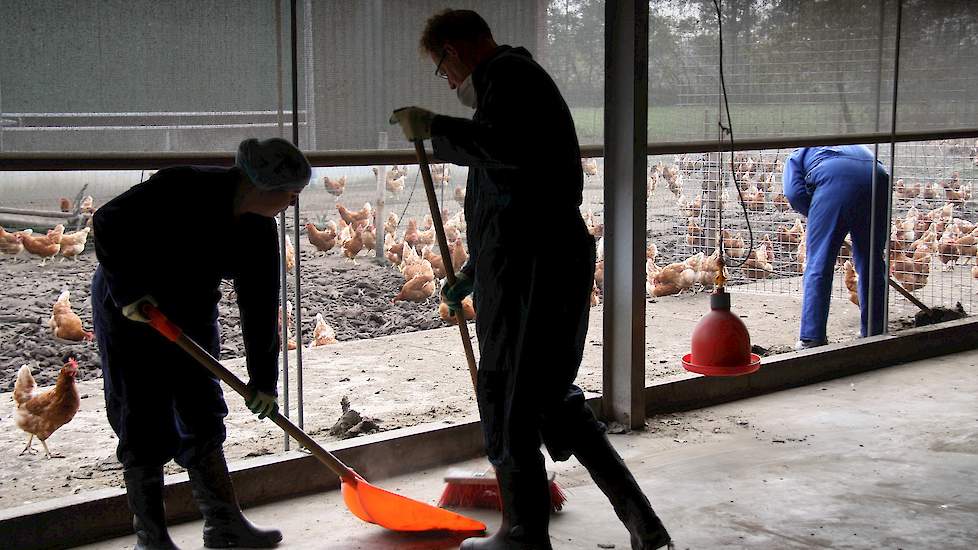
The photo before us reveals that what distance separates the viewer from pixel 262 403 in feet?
10.7

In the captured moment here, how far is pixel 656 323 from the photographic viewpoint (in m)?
7.35

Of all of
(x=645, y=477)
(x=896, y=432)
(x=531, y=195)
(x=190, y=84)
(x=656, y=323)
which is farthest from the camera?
(x=656, y=323)

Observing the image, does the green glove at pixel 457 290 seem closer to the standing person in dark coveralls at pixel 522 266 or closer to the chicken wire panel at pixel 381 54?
the standing person in dark coveralls at pixel 522 266

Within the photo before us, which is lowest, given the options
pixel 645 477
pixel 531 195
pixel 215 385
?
pixel 645 477

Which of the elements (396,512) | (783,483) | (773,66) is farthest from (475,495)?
(773,66)

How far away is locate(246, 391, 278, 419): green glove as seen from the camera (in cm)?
323

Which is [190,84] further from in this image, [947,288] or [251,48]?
[947,288]

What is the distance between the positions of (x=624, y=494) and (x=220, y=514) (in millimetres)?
1350

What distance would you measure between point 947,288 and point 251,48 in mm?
6803

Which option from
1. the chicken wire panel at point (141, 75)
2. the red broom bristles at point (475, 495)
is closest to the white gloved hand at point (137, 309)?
the chicken wire panel at point (141, 75)

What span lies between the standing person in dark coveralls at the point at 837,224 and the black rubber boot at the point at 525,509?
3430 millimetres

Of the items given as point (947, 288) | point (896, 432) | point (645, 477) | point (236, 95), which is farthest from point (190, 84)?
point (947, 288)

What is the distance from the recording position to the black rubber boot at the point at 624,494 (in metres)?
3.24

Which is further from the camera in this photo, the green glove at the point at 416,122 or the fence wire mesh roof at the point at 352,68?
the fence wire mesh roof at the point at 352,68
